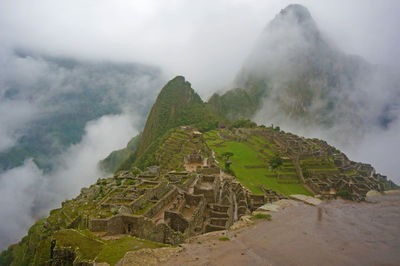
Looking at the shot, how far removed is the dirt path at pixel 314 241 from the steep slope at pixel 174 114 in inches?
2961

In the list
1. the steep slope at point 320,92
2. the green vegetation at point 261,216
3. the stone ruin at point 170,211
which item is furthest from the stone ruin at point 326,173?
the steep slope at point 320,92

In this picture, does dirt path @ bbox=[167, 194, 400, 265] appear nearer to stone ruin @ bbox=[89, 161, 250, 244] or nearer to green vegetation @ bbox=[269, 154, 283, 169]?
stone ruin @ bbox=[89, 161, 250, 244]

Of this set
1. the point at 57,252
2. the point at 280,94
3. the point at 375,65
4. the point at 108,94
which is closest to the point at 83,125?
the point at 108,94

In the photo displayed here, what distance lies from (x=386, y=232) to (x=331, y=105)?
19318 cm

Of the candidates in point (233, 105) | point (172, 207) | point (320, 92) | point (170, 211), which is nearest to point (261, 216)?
point (170, 211)

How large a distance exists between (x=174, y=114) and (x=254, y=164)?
72.7 metres

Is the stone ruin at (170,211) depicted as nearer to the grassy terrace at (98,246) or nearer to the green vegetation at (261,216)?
the grassy terrace at (98,246)

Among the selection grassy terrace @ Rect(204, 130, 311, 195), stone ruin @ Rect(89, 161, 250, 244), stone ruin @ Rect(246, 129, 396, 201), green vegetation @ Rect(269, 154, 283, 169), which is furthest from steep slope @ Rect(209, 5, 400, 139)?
stone ruin @ Rect(89, 161, 250, 244)

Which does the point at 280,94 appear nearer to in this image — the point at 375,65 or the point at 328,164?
A: the point at 375,65

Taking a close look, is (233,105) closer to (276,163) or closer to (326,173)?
(276,163)

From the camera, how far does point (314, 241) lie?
6.02 m

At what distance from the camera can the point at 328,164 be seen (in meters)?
44.6

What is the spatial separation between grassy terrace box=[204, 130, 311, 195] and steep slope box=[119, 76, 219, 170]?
2594 centimetres

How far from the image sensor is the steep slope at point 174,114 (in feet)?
318
